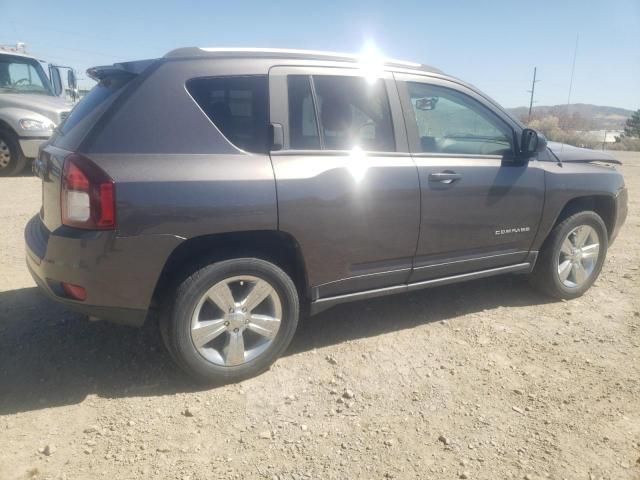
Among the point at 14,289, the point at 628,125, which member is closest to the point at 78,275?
the point at 14,289

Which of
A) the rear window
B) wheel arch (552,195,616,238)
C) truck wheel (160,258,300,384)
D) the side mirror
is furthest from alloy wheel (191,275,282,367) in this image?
wheel arch (552,195,616,238)

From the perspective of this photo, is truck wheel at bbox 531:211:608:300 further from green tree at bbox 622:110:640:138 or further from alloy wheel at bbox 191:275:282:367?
green tree at bbox 622:110:640:138

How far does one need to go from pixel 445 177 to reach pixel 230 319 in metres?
1.66

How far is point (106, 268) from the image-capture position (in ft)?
7.84

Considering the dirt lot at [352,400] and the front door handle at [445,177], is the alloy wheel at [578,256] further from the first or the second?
the front door handle at [445,177]

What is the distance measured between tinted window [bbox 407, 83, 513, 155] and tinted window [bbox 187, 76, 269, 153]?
108 cm

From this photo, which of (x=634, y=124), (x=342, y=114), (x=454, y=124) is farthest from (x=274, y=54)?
(x=634, y=124)

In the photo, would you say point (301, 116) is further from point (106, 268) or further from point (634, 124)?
point (634, 124)

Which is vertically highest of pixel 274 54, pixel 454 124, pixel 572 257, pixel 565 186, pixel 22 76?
pixel 22 76

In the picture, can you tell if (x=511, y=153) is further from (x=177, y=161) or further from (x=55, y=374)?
(x=55, y=374)

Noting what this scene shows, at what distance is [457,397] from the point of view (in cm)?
271

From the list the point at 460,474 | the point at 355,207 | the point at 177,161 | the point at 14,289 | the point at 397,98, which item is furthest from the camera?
the point at 14,289

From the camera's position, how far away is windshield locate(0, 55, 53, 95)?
9.50m

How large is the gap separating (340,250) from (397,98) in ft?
3.54
